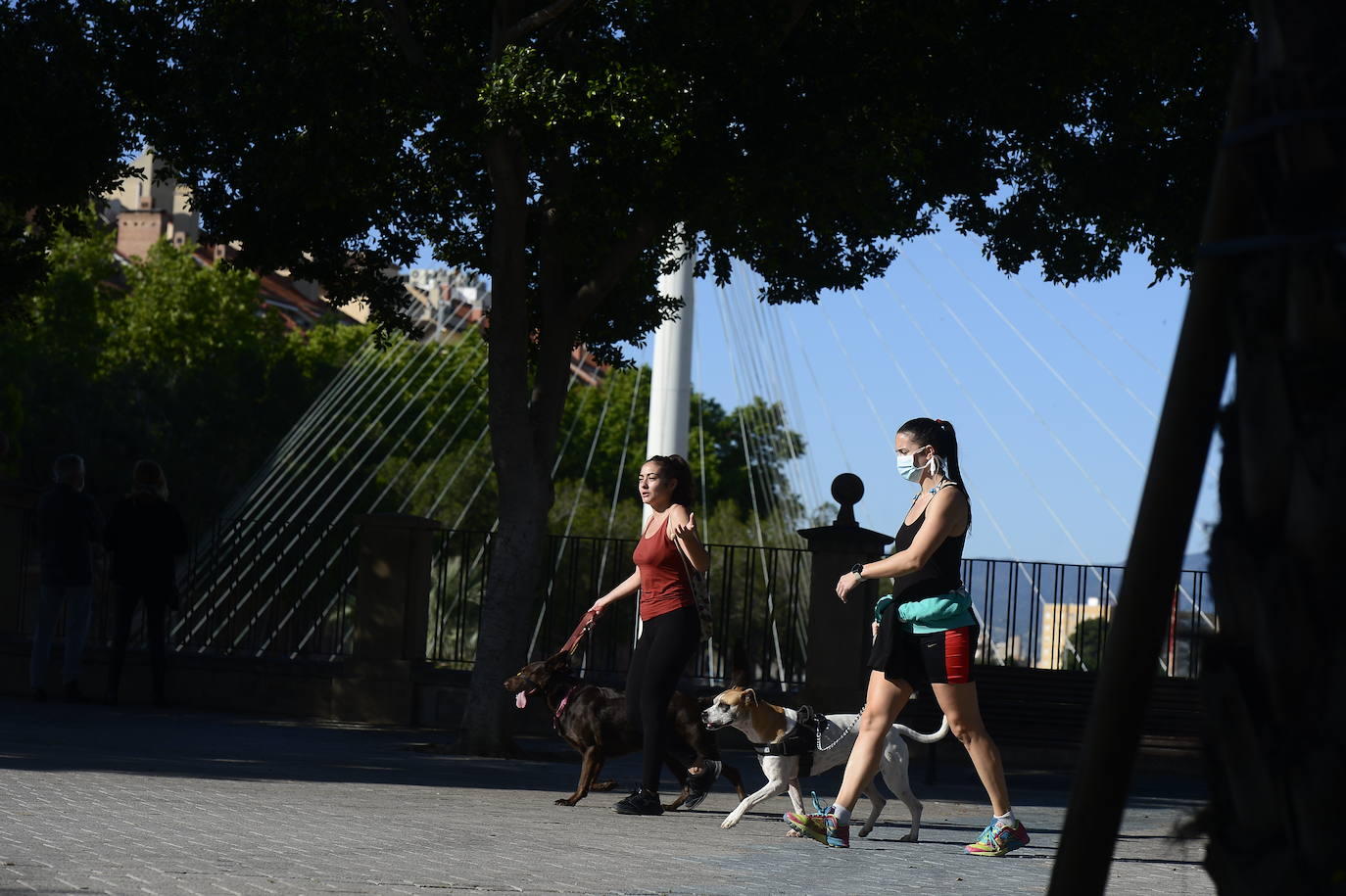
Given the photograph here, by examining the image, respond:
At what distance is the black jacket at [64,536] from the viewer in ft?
45.0

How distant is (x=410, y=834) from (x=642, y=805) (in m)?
1.63

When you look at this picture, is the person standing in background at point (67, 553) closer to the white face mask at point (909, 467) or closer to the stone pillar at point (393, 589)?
the stone pillar at point (393, 589)

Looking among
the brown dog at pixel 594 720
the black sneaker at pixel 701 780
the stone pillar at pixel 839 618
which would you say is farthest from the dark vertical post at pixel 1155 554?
the stone pillar at pixel 839 618

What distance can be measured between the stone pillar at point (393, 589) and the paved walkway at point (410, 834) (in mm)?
2658

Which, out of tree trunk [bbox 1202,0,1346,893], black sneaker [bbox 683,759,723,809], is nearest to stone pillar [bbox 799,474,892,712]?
black sneaker [bbox 683,759,723,809]

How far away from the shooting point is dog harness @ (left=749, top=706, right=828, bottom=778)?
7.79 meters

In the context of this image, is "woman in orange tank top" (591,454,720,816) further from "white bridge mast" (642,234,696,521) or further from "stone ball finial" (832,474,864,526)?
"white bridge mast" (642,234,696,521)

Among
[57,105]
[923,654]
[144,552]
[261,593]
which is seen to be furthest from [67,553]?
[923,654]

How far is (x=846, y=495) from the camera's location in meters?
13.2

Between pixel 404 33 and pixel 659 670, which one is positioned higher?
pixel 404 33

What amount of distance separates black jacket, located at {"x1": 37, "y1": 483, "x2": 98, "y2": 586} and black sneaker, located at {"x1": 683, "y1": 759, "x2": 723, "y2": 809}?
23.8 ft

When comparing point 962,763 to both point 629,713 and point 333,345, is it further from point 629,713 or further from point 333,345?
point 333,345

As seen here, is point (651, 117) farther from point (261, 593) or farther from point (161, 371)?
point (161, 371)

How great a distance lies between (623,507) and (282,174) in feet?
141
